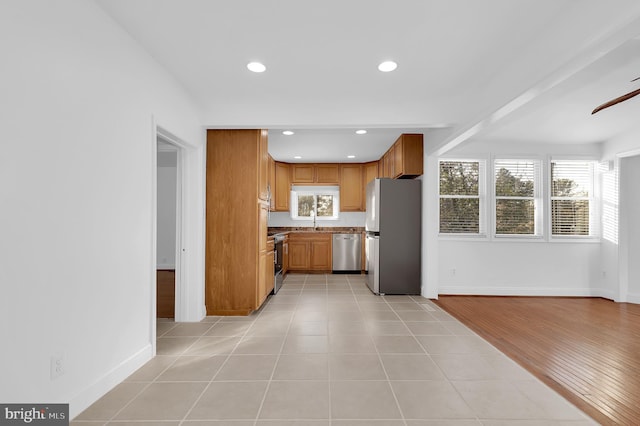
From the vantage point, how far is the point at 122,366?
2195mm

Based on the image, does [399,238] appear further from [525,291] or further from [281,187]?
[281,187]

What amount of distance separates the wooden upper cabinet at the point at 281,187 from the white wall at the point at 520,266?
342 centimetres

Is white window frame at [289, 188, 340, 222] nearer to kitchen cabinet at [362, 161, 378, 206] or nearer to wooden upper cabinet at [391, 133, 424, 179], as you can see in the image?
kitchen cabinet at [362, 161, 378, 206]

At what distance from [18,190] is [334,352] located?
229 centimetres

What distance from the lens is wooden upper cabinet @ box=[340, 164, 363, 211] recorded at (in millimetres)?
7020

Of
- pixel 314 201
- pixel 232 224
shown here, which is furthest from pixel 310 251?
pixel 232 224

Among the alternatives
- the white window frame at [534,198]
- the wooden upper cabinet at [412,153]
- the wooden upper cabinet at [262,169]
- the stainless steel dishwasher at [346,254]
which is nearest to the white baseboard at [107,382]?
the wooden upper cabinet at [262,169]

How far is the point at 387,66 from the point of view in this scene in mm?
2719

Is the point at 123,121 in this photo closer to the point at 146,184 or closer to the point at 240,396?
the point at 146,184

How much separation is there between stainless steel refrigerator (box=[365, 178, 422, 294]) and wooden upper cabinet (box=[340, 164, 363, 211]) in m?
2.18

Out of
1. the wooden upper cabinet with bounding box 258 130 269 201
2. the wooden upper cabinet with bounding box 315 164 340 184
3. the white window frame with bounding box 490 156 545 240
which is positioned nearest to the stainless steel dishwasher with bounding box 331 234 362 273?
the wooden upper cabinet with bounding box 315 164 340 184

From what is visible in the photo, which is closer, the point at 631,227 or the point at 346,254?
the point at 631,227

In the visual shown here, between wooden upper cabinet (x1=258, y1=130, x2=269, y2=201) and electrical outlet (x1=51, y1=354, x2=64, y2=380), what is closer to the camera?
electrical outlet (x1=51, y1=354, x2=64, y2=380)

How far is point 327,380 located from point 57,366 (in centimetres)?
154
